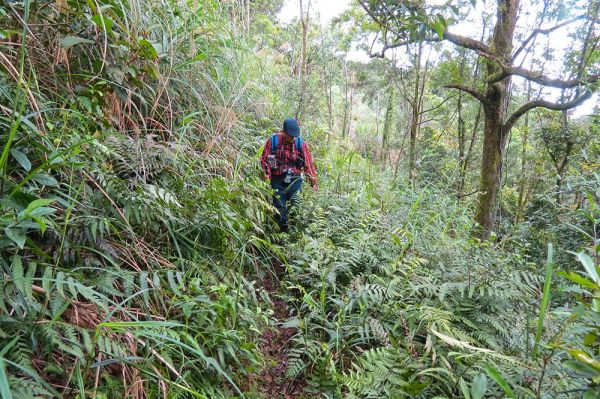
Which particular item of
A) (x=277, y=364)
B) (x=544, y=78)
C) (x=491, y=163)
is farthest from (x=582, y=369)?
(x=491, y=163)

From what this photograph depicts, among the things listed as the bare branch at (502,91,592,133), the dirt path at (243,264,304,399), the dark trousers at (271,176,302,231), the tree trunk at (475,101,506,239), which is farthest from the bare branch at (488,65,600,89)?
the dirt path at (243,264,304,399)

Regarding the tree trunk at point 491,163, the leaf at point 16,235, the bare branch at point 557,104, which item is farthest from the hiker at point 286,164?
the bare branch at point 557,104

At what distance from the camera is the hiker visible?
415 cm

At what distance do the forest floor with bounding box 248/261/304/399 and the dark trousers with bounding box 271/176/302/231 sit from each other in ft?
4.53

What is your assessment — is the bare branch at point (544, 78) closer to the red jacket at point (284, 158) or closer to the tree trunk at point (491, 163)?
the tree trunk at point (491, 163)

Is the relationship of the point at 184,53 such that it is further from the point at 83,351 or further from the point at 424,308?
the point at 424,308

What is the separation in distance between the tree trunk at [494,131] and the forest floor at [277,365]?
4.10 meters

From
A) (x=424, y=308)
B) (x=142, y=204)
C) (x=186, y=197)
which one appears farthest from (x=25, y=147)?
(x=424, y=308)

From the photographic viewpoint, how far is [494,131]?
5742mm

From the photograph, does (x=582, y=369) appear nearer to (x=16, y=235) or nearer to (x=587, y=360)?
(x=587, y=360)

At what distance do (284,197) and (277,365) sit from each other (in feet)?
7.78

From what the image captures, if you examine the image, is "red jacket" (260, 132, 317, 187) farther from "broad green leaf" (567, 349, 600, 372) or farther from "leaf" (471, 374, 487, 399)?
"broad green leaf" (567, 349, 600, 372)

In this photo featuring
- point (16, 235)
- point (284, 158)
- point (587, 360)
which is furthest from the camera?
point (284, 158)

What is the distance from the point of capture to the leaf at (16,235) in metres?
1.25
